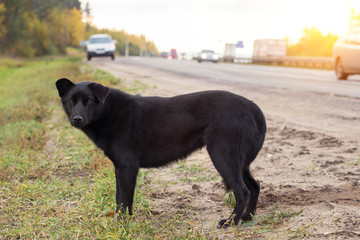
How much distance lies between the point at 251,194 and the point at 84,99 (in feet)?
5.68

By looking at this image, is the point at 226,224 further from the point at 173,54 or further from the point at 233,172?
the point at 173,54

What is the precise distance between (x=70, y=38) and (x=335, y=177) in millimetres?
94166

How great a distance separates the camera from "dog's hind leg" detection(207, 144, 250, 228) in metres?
3.21

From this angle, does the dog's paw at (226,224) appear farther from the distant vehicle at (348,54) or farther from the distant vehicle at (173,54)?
the distant vehicle at (173,54)

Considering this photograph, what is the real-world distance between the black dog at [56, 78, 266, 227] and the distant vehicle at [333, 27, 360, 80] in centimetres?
1329

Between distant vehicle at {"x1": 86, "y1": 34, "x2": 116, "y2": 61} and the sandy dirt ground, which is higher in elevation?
distant vehicle at {"x1": 86, "y1": 34, "x2": 116, "y2": 61}

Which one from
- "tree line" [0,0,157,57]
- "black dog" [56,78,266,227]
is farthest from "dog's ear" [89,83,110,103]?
"tree line" [0,0,157,57]

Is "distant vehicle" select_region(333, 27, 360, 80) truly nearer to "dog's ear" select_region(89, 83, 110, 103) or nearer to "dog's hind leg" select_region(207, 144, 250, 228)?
"dog's hind leg" select_region(207, 144, 250, 228)

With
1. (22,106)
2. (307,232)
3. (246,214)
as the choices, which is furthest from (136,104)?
(22,106)

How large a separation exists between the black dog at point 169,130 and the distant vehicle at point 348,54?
43.6ft

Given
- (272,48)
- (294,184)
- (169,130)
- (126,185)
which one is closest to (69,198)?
(126,185)

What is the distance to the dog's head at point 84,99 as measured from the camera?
3372 millimetres

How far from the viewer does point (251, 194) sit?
355cm

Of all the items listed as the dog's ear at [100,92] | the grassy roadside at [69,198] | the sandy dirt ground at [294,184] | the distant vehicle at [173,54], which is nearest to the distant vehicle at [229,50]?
the distant vehicle at [173,54]
